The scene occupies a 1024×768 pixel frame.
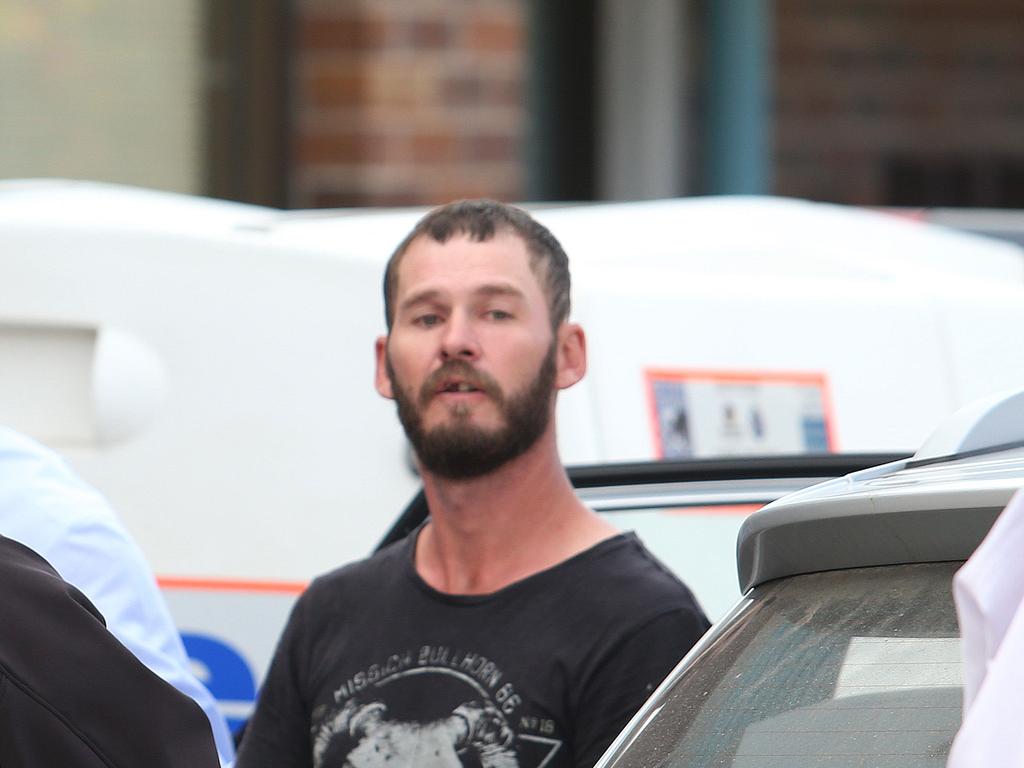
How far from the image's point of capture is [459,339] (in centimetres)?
272

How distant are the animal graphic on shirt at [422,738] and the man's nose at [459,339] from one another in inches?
19.3

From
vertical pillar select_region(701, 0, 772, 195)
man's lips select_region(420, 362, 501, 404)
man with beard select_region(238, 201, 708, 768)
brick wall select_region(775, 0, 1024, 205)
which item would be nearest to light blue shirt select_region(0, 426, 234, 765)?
man with beard select_region(238, 201, 708, 768)

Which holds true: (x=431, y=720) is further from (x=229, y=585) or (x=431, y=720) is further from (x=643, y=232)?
(x=643, y=232)

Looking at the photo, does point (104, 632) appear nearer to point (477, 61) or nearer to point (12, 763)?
point (12, 763)

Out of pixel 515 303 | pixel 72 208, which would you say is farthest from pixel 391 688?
pixel 72 208

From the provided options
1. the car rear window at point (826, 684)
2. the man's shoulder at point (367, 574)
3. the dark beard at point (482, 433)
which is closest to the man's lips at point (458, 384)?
the dark beard at point (482, 433)

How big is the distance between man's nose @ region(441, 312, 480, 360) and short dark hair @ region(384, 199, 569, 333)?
0.44ft

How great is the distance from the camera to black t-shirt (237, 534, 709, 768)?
250 cm

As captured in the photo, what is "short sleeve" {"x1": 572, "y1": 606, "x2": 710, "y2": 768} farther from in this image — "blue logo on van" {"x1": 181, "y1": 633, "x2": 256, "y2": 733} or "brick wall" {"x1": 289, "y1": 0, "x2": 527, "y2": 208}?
"brick wall" {"x1": 289, "y1": 0, "x2": 527, "y2": 208}

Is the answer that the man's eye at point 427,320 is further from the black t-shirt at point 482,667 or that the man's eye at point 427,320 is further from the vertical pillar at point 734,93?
the vertical pillar at point 734,93

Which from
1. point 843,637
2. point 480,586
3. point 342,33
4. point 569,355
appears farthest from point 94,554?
point 342,33

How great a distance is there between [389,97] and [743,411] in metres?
3.39

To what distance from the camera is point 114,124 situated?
7.34 m

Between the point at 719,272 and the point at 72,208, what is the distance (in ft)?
4.54
